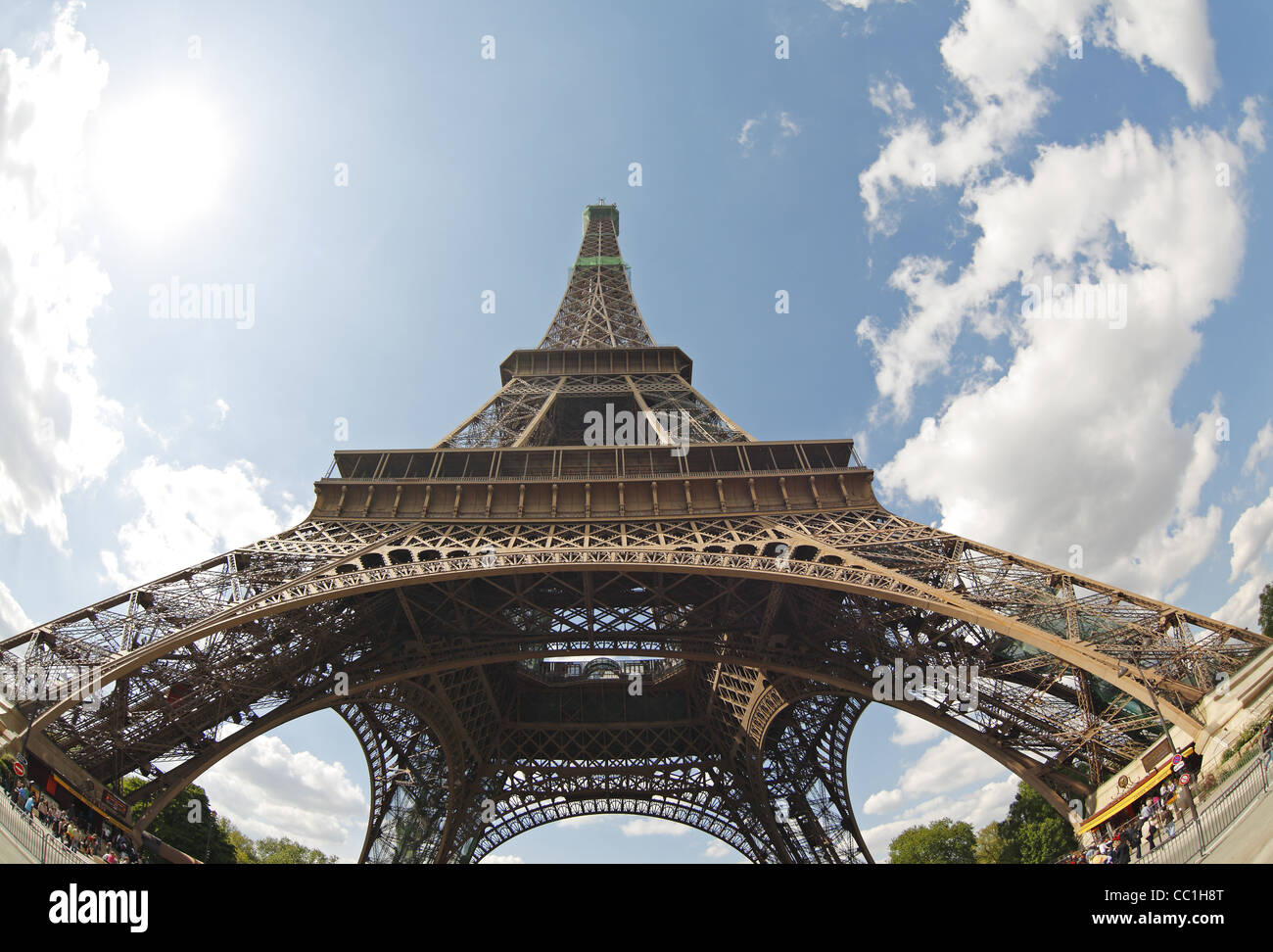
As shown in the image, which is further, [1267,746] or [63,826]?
[63,826]

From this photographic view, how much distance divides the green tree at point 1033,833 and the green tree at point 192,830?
41881 mm

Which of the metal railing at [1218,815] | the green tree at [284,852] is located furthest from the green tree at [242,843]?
the metal railing at [1218,815]

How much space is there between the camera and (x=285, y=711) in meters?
19.1

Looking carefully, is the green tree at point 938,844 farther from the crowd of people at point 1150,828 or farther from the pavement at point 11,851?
the pavement at point 11,851

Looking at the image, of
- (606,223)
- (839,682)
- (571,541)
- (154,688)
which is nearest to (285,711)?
(154,688)

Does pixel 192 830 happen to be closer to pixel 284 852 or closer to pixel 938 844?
pixel 284 852

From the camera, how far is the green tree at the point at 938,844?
47062 millimetres

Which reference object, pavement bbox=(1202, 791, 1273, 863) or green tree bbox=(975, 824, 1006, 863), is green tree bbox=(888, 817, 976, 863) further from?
pavement bbox=(1202, 791, 1273, 863)

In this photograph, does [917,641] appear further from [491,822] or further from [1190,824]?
[491,822]

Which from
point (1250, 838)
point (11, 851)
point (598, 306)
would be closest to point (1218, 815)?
point (1250, 838)

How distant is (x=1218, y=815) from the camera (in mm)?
9992

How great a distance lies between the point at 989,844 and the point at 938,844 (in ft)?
12.0

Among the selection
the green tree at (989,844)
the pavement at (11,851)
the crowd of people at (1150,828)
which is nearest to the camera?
the pavement at (11,851)

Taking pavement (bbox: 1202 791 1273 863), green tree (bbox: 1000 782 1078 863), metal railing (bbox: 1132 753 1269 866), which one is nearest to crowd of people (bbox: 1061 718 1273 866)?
metal railing (bbox: 1132 753 1269 866)
